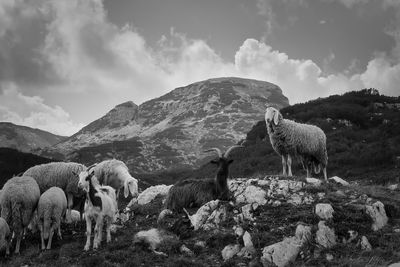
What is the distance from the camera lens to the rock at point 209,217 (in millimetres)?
11625

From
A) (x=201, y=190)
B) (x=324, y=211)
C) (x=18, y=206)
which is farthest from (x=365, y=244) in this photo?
(x=18, y=206)

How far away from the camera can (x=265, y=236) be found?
10.2m

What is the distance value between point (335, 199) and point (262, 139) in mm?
30997

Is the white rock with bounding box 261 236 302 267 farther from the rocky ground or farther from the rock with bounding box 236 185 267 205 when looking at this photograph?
the rock with bounding box 236 185 267 205

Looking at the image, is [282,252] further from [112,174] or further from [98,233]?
[112,174]

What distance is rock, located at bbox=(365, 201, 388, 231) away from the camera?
10.8 meters

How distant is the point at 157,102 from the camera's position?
620 ft

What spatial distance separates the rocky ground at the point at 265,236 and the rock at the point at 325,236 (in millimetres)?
26

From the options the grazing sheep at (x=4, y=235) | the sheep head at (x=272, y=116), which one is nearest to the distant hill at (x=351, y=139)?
the sheep head at (x=272, y=116)

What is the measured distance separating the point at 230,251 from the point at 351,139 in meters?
25.5

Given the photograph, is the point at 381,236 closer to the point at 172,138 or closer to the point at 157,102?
the point at 172,138

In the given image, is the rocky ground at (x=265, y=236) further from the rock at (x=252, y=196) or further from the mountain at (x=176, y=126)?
the mountain at (x=176, y=126)

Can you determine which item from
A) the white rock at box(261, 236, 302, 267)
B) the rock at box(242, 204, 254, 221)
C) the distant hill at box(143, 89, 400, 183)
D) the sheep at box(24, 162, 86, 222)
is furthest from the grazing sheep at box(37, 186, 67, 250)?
the distant hill at box(143, 89, 400, 183)

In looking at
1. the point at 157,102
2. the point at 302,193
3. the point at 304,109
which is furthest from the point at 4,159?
the point at 157,102
